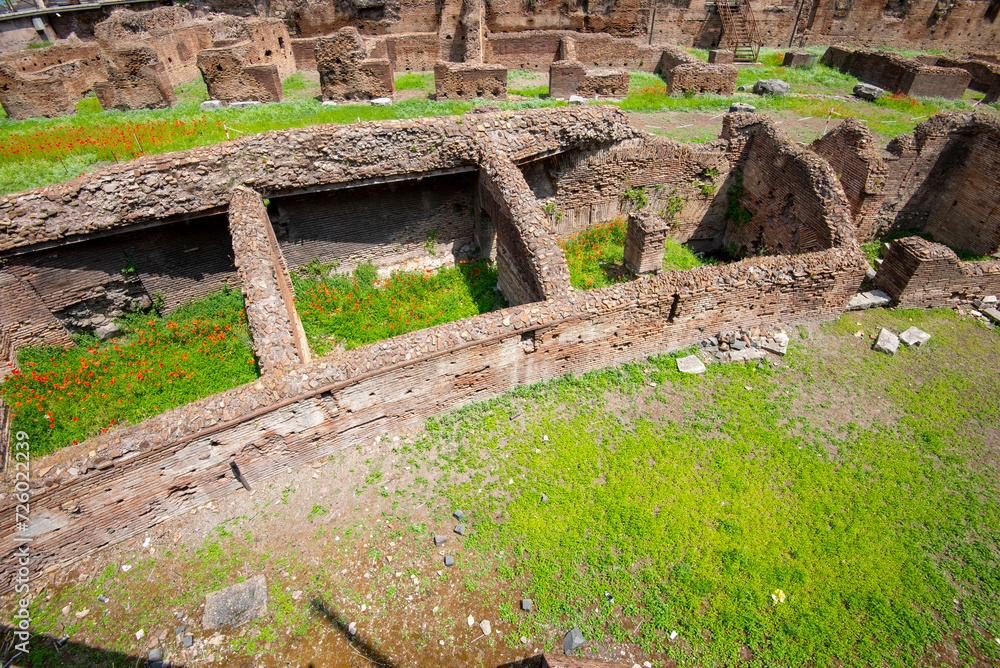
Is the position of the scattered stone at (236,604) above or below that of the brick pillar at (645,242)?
below

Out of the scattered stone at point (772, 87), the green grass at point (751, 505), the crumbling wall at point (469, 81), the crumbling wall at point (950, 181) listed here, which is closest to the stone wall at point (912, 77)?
the scattered stone at point (772, 87)

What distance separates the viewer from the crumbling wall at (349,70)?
1578cm

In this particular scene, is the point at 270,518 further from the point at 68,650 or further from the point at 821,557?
the point at 821,557

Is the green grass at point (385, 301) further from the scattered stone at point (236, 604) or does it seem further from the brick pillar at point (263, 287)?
the scattered stone at point (236, 604)

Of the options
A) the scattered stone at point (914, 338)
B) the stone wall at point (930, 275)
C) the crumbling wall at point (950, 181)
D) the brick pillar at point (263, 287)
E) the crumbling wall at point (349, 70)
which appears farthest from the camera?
the crumbling wall at point (349, 70)

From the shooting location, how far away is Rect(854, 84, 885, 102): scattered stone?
18781 millimetres

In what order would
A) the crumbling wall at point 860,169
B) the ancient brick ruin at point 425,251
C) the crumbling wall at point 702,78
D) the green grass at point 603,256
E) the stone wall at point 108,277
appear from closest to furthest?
1. the ancient brick ruin at point 425,251
2. the stone wall at point 108,277
3. the green grass at point 603,256
4. the crumbling wall at point 860,169
5. the crumbling wall at point 702,78

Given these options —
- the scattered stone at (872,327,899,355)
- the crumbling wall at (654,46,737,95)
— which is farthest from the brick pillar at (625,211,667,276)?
the crumbling wall at (654,46,737,95)

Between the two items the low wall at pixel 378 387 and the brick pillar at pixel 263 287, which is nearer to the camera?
the low wall at pixel 378 387

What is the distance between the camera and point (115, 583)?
17.1 feet

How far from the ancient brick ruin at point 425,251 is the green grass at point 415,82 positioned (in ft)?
36.8

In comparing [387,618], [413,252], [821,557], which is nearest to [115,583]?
[387,618]

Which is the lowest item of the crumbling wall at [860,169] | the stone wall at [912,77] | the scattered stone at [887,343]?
the scattered stone at [887,343]

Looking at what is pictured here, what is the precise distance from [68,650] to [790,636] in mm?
7215
